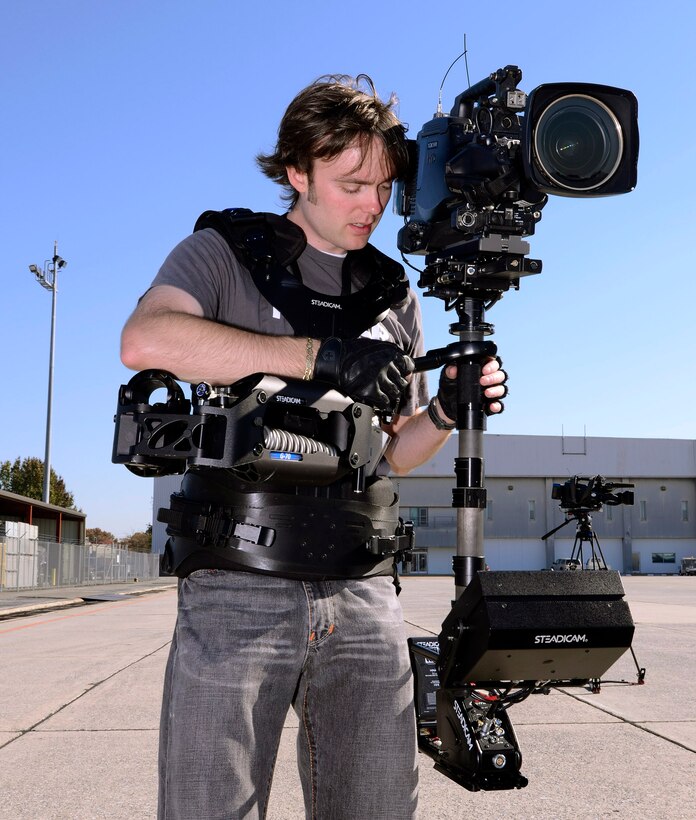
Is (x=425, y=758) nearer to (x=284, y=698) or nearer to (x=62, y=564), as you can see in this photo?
(x=284, y=698)

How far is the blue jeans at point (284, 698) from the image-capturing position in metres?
1.80

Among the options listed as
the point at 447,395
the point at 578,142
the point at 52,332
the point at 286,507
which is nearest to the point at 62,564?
the point at 52,332

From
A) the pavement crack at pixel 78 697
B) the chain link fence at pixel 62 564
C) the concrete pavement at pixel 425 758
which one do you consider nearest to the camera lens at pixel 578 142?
the concrete pavement at pixel 425 758

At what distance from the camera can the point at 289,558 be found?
1.92 metres

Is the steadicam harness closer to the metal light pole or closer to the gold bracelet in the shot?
the gold bracelet

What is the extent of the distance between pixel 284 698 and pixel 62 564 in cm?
3065

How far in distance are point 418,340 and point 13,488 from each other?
60.7 metres

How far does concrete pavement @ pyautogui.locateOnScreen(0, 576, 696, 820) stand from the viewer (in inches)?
155

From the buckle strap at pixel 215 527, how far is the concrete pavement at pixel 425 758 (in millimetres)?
2404

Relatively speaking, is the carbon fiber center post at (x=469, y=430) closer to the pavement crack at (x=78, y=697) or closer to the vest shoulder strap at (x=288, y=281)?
the vest shoulder strap at (x=288, y=281)

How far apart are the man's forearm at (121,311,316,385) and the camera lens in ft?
2.63

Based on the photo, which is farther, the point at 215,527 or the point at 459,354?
the point at 459,354

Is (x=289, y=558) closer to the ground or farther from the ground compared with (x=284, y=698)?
farther from the ground

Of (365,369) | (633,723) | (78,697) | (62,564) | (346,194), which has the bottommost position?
(62,564)
